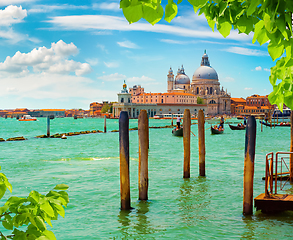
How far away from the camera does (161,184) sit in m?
7.52

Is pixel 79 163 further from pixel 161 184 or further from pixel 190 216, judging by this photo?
pixel 190 216

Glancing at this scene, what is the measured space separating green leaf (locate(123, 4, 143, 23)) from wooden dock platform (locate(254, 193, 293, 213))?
13.8ft

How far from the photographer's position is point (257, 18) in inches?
72.9

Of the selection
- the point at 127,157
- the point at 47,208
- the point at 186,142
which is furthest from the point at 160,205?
the point at 47,208

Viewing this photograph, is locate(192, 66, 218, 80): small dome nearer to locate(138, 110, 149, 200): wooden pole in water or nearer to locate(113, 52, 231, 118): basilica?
locate(113, 52, 231, 118): basilica

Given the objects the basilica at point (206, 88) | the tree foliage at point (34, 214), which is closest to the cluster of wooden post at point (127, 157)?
the tree foliage at point (34, 214)

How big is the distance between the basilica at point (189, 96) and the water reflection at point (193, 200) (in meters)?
74.7

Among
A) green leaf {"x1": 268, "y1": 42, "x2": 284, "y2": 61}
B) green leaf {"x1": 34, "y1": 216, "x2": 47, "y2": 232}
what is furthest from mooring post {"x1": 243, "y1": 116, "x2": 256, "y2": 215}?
green leaf {"x1": 34, "y1": 216, "x2": 47, "y2": 232}

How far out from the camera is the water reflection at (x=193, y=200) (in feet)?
17.4

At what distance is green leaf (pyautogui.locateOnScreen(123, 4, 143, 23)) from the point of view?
138cm

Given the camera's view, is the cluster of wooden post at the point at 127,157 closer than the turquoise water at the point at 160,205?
No

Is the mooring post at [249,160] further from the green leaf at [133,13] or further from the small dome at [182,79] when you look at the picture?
the small dome at [182,79]

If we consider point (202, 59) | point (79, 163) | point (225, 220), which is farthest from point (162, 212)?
point (202, 59)

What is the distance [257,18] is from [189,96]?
92.5 m
